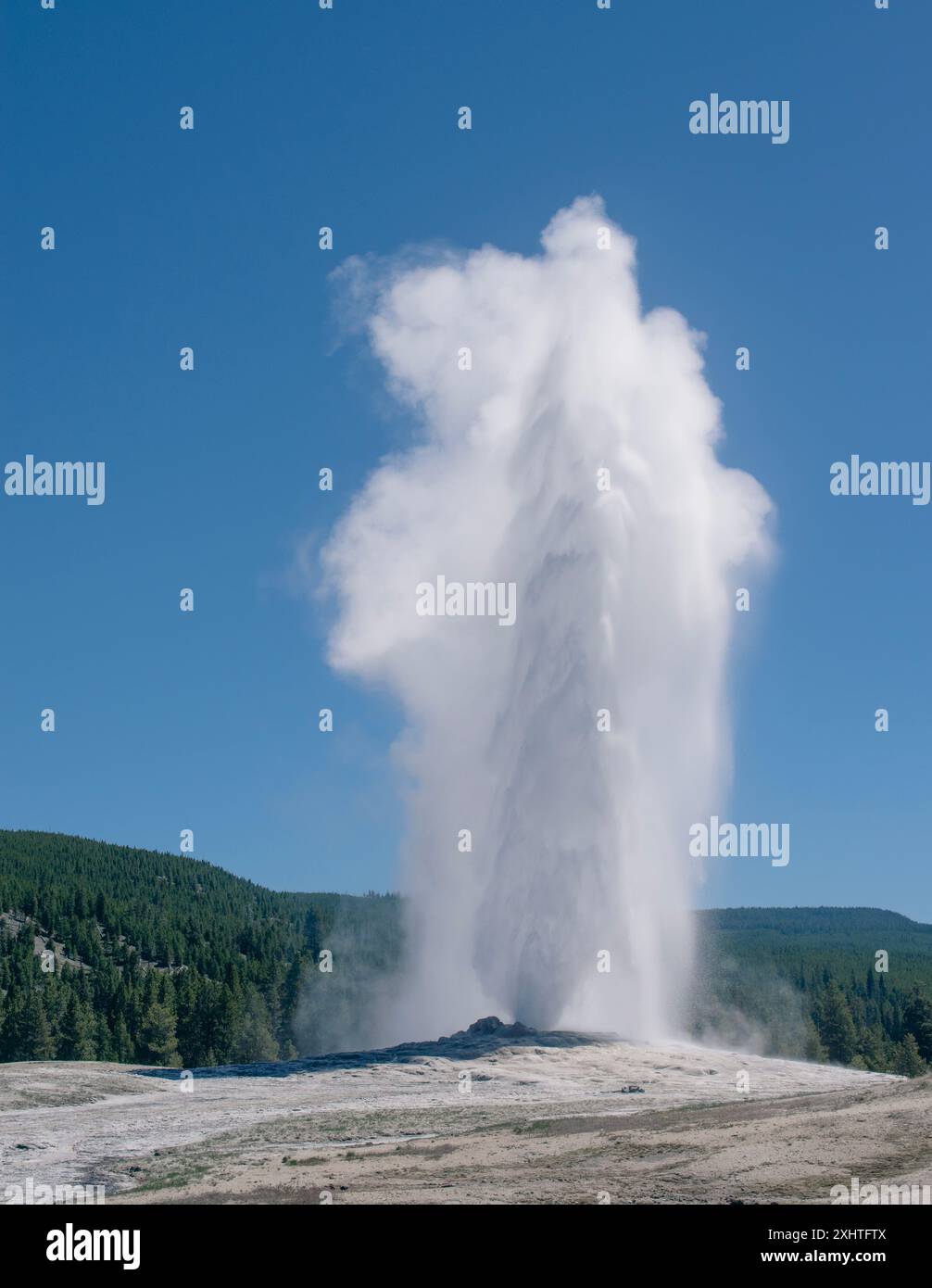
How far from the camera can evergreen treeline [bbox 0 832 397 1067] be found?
8269 cm

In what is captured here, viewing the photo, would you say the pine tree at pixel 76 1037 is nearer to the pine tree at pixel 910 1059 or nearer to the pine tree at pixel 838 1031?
the pine tree at pixel 838 1031

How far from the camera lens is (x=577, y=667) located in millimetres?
64562

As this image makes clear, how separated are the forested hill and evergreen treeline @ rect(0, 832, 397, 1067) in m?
0.19

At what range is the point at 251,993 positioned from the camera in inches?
3563

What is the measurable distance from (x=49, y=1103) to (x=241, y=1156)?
734 inches

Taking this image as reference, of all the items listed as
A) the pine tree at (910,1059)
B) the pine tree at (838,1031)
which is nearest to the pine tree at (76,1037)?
the pine tree at (838,1031)

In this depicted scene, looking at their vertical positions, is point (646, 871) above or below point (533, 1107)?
above

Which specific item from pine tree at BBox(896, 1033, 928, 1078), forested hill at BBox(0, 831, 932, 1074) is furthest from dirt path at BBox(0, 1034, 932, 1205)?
forested hill at BBox(0, 831, 932, 1074)

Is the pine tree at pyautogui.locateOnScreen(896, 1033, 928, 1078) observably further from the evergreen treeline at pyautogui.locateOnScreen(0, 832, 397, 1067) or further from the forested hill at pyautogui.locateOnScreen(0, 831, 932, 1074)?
the evergreen treeline at pyautogui.locateOnScreen(0, 832, 397, 1067)

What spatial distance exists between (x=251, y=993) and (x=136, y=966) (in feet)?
136

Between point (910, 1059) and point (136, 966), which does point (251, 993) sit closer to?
point (136, 966)
